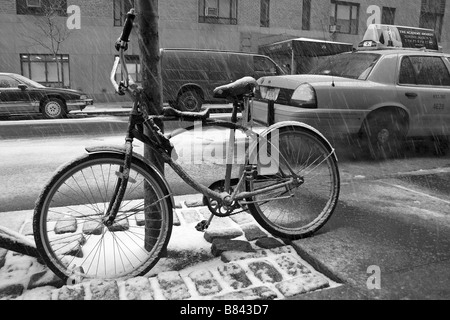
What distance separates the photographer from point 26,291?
8.15ft

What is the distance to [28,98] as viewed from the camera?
42.4 ft

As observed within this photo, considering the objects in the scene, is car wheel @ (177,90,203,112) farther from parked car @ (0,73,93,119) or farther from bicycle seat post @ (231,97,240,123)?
bicycle seat post @ (231,97,240,123)

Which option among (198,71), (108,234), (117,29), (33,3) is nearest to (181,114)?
(108,234)

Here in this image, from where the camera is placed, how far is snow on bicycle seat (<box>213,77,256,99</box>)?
291 centimetres

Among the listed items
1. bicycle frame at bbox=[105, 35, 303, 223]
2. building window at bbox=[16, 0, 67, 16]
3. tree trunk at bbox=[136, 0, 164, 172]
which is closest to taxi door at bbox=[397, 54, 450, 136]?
bicycle frame at bbox=[105, 35, 303, 223]

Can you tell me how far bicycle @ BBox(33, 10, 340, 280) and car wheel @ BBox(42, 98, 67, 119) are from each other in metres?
10.5

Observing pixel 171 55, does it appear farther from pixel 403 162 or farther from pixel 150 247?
pixel 150 247

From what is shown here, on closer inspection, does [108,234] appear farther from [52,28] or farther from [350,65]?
[52,28]

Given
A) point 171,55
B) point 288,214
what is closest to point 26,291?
point 288,214

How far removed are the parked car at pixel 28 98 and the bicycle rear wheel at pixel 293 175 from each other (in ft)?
38.1

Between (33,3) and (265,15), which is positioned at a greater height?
(265,15)

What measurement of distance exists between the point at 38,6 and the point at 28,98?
33.8 ft
